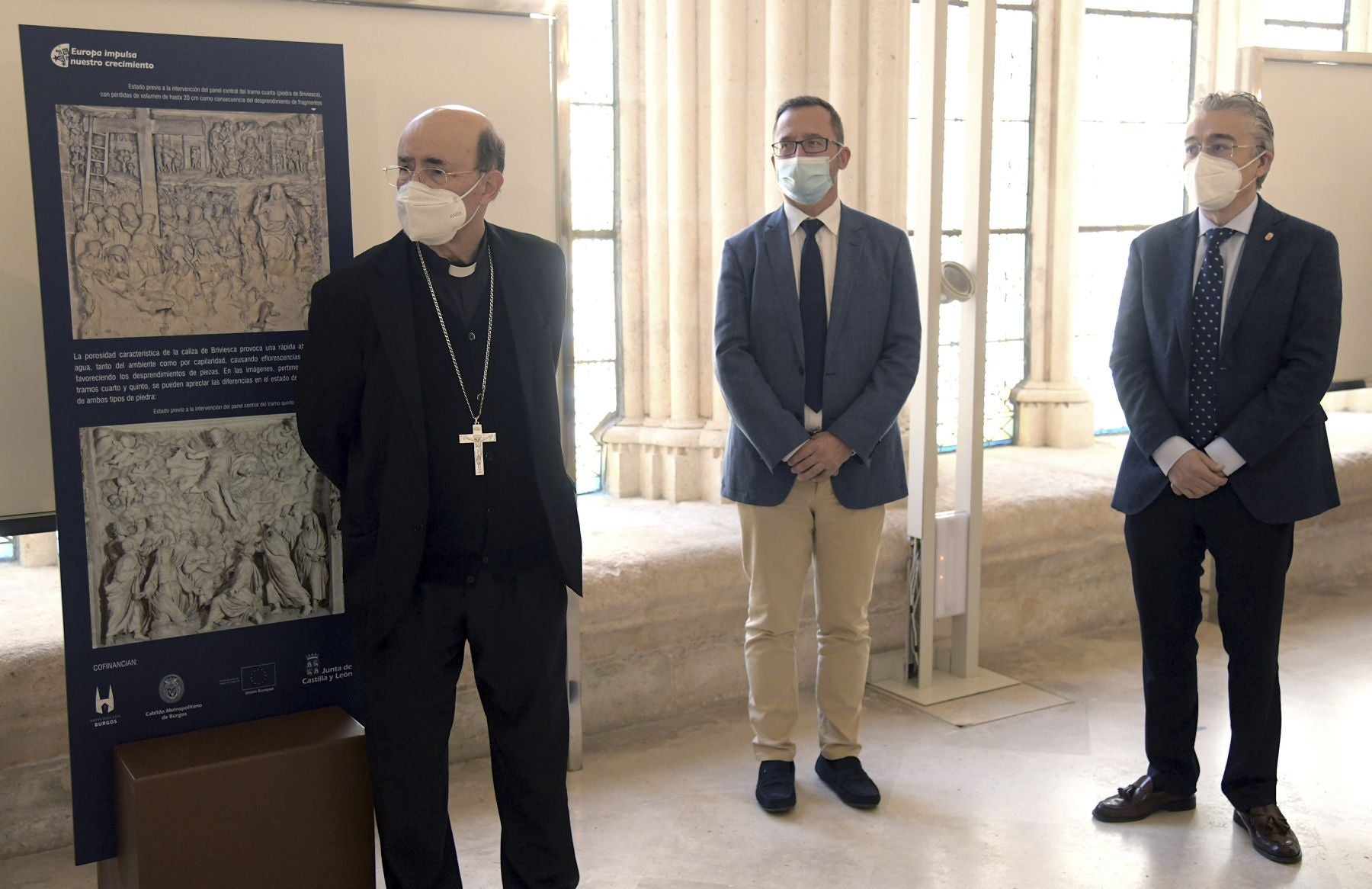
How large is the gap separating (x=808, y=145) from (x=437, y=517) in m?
1.41

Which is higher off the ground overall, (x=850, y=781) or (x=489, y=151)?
(x=489, y=151)

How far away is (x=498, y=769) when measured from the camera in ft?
9.21

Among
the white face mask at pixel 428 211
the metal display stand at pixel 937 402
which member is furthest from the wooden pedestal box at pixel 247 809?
the metal display stand at pixel 937 402

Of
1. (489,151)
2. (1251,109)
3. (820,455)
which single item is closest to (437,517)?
(489,151)

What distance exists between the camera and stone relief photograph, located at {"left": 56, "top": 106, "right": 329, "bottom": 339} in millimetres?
2516

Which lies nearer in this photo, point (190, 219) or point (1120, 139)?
point (190, 219)

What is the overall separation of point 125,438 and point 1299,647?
13.9 feet

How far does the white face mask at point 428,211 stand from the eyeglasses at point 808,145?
1077 millimetres

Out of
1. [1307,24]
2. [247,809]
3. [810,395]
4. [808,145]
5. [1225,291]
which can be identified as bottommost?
[247,809]

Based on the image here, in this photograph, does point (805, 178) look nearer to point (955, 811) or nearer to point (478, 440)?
point (478, 440)

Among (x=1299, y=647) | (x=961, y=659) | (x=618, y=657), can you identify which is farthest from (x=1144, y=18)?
(x=618, y=657)

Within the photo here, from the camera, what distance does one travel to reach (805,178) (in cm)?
337

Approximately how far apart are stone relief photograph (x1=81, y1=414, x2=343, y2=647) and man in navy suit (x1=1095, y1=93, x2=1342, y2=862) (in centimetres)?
197

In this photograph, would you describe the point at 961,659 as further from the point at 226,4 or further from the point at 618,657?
the point at 226,4
